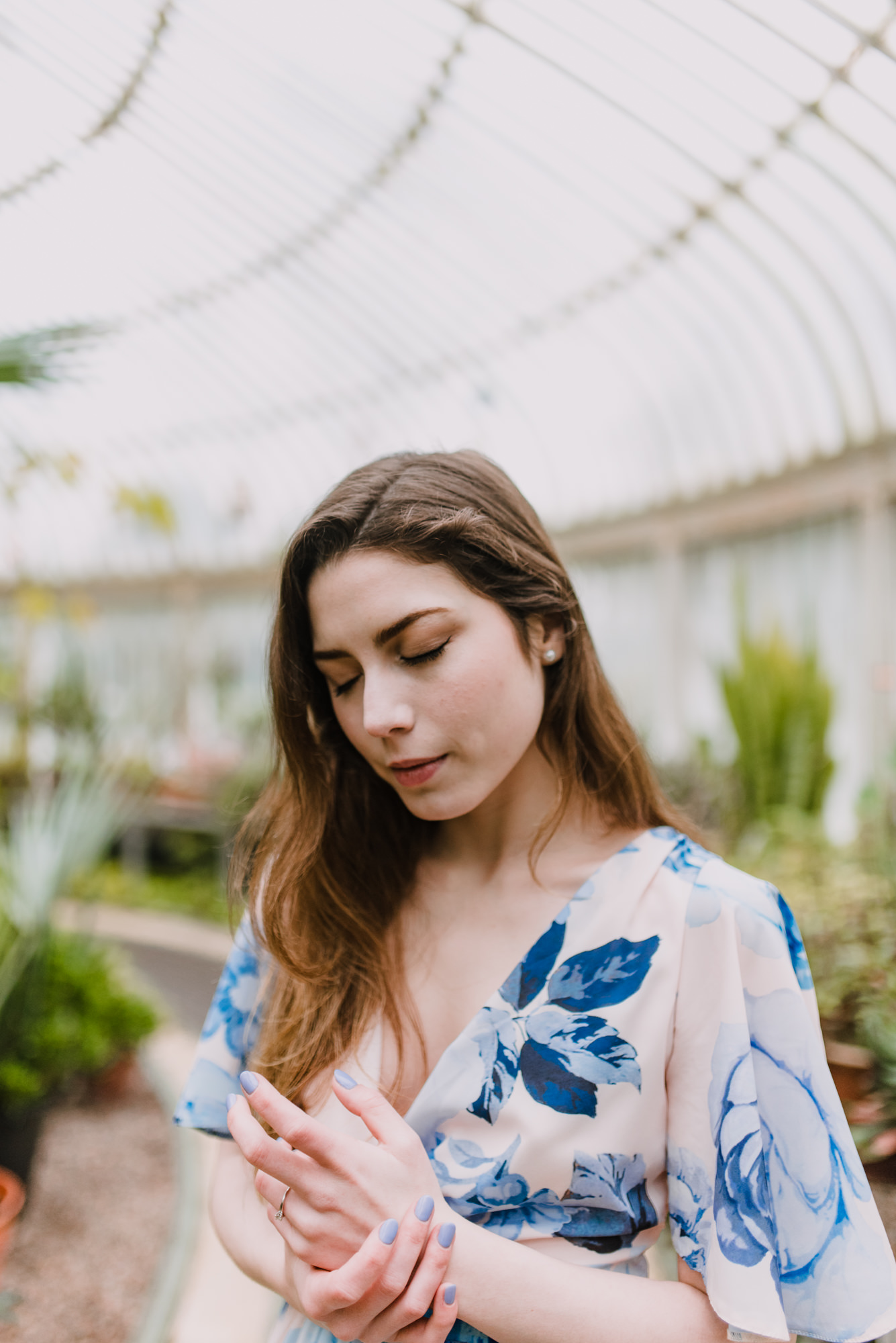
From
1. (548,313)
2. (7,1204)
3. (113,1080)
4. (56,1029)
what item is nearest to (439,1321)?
(7,1204)

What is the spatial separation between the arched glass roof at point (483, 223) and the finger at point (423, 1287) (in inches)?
64.3

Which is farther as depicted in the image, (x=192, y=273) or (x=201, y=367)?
(x=201, y=367)

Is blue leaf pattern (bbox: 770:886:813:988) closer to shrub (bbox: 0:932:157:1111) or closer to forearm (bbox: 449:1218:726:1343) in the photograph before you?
forearm (bbox: 449:1218:726:1343)

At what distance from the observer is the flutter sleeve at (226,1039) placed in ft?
3.84

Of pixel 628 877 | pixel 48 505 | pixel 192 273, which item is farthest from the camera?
pixel 48 505

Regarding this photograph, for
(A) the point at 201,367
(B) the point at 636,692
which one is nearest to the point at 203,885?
(B) the point at 636,692

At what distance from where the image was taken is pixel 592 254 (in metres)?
6.45

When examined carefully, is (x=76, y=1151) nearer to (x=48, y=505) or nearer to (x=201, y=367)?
(x=201, y=367)

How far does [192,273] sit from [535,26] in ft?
16.0

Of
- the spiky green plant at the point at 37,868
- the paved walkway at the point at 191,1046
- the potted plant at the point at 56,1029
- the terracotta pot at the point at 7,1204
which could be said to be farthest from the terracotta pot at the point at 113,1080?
the terracotta pot at the point at 7,1204

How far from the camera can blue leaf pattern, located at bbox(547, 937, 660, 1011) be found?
1.01 metres

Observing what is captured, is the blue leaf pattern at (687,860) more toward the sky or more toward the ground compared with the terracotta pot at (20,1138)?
more toward the sky

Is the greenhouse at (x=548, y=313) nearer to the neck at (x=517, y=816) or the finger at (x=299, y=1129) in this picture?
the neck at (x=517, y=816)

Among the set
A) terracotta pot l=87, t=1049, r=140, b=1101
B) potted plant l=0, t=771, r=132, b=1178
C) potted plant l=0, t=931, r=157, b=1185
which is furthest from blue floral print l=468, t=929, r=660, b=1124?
terracotta pot l=87, t=1049, r=140, b=1101
